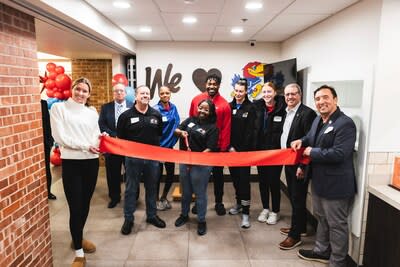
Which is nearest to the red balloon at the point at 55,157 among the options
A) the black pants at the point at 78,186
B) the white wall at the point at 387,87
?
the black pants at the point at 78,186

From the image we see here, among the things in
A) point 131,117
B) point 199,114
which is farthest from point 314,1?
point 131,117

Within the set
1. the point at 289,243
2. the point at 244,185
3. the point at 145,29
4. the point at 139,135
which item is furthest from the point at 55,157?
the point at 289,243

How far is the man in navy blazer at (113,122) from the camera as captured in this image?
3.71 m

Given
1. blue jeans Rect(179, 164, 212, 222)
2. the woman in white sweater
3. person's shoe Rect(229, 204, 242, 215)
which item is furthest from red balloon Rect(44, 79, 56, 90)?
person's shoe Rect(229, 204, 242, 215)

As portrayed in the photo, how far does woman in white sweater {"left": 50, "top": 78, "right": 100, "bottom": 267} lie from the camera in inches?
92.2

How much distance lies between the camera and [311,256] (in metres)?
2.69

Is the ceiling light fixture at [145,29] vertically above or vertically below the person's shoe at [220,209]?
above

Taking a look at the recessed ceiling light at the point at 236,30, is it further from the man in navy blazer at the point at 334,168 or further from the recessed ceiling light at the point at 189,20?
the man in navy blazer at the point at 334,168

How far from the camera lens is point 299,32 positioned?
4242mm

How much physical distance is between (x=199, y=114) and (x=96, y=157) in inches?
43.9

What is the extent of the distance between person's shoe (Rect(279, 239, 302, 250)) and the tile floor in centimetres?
5

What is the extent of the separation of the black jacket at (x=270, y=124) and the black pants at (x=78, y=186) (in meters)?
1.81

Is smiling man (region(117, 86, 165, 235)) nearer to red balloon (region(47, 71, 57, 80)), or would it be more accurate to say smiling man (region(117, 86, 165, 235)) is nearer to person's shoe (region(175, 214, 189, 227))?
person's shoe (region(175, 214, 189, 227))

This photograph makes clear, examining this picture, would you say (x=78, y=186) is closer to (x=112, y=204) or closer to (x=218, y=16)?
(x=112, y=204)
